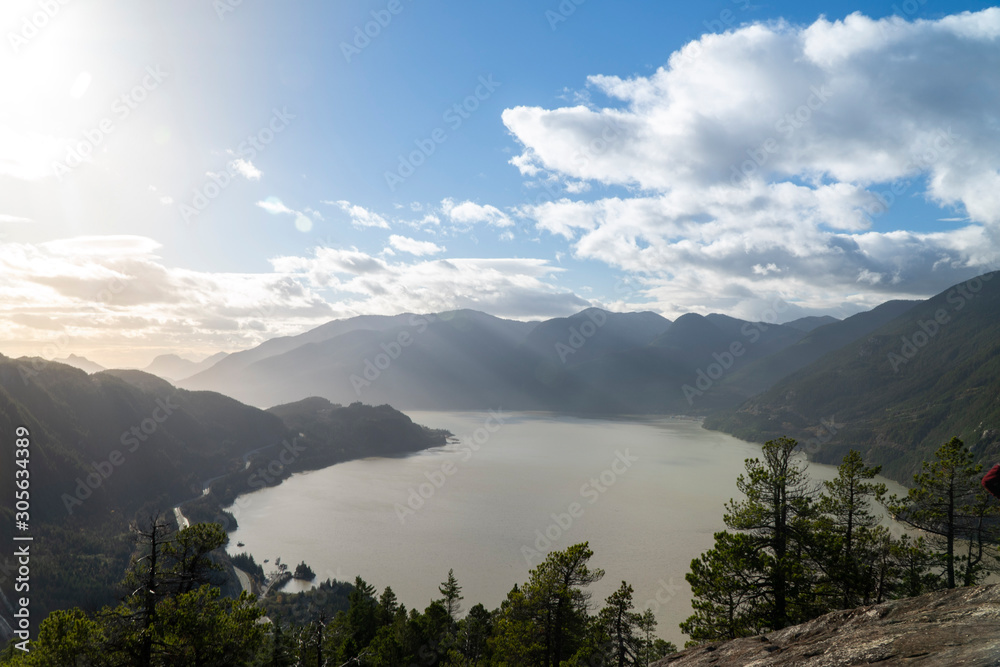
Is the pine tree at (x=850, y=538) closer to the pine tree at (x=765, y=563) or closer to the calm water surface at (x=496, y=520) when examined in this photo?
the pine tree at (x=765, y=563)

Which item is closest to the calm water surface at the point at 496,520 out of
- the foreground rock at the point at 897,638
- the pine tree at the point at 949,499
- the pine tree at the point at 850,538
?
the pine tree at the point at 850,538

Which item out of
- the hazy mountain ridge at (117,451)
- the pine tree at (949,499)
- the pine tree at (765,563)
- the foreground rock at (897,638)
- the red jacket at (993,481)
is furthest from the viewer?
the hazy mountain ridge at (117,451)

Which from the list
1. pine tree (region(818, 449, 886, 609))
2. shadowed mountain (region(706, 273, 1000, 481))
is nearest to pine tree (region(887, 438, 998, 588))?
pine tree (region(818, 449, 886, 609))

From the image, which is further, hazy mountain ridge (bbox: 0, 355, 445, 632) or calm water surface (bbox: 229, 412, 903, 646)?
hazy mountain ridge (bbox: 0, 355, 445, 632)

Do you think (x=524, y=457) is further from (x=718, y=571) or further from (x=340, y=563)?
(x=718, y=571)

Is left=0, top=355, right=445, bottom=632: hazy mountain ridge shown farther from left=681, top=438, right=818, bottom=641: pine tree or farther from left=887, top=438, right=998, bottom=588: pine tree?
left=887, top=438, right=998, bottom=588: pine tree

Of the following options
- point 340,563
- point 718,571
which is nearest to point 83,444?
point 340,563

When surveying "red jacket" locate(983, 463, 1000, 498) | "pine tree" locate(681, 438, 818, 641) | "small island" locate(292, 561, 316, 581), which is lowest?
"small island" locate(292, 561, 316, 581)

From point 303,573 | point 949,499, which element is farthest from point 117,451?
point 949,499

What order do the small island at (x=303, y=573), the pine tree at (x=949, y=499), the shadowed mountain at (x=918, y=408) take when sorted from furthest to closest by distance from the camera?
the shadowed mountain at (x=918, y=408) < the small island at (x=303, y=573) < the pine tree at (x=949, y=499)
